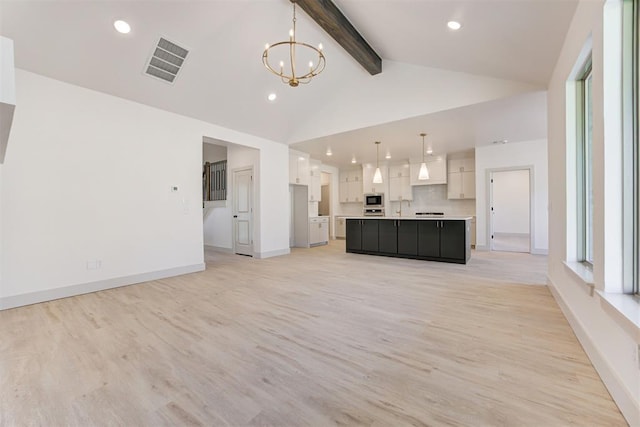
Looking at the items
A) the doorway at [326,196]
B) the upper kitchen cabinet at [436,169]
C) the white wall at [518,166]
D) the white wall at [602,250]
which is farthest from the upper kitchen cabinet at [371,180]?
the white wall at [602,250]

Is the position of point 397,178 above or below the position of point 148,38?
below

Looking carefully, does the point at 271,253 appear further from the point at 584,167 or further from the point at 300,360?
the point at 584,167

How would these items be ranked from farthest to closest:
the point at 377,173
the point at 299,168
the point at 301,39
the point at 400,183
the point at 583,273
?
the point at 400,183
the point at 299,168
the point at 377,173
the point at 301,39
the point at 583,273

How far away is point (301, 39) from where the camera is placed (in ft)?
13.6

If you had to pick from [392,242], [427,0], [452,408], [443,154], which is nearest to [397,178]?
[443,154]

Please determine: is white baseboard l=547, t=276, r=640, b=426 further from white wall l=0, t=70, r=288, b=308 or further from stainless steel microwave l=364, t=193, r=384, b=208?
stainless steel microwave l=364, t=193, r=384, b=208

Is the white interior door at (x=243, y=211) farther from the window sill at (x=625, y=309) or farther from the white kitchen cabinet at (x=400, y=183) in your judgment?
the window sill at (x=625, y=309)

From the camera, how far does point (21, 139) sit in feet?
10.6

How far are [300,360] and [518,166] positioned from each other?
23.6 feet

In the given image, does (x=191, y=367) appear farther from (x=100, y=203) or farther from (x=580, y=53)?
(x=580, y=53)

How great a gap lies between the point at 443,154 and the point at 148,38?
730cm

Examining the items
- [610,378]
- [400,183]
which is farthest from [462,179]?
[610,378]

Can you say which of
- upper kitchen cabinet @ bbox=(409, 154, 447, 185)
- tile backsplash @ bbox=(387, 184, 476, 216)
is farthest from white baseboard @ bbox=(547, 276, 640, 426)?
tile backsplash @ bbox=(387, 184, 476, 216)

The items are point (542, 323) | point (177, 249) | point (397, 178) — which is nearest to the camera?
point (542, 323)
